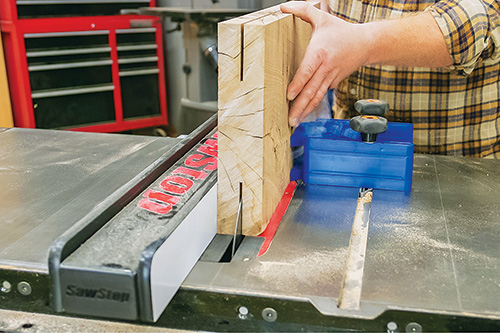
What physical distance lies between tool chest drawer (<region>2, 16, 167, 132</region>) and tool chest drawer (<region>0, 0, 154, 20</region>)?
5 cm

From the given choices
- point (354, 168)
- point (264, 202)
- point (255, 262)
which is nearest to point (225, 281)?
point (255, 262)

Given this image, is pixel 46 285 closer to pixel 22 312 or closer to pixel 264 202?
pixel 22 312

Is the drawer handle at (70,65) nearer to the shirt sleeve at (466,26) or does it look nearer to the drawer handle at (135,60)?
the drawer handle at (135,60)

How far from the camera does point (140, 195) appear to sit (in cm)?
86

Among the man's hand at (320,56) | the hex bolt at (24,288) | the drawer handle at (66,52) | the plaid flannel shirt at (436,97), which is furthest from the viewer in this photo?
the drawer handle at (66,52)

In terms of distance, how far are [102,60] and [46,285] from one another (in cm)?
291

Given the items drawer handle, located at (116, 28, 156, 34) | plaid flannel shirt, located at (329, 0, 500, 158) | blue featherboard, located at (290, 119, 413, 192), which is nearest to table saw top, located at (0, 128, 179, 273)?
blue featherboard, located at (290, 119, 413, 192)

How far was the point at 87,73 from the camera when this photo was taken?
11.3ft

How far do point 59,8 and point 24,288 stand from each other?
9.35 feet

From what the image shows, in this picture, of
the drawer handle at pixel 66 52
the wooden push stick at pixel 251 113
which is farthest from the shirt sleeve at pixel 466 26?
the drawer handle at pixel 66 52

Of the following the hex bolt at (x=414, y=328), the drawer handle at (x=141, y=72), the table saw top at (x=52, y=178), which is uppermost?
the table saw top at (x=52, y=178)

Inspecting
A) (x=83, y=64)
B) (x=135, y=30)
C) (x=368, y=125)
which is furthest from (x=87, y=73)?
(x=368, y=125)

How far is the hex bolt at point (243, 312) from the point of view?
72 cm

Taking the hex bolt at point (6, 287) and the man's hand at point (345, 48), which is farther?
the man's hand at point (345, 48)
